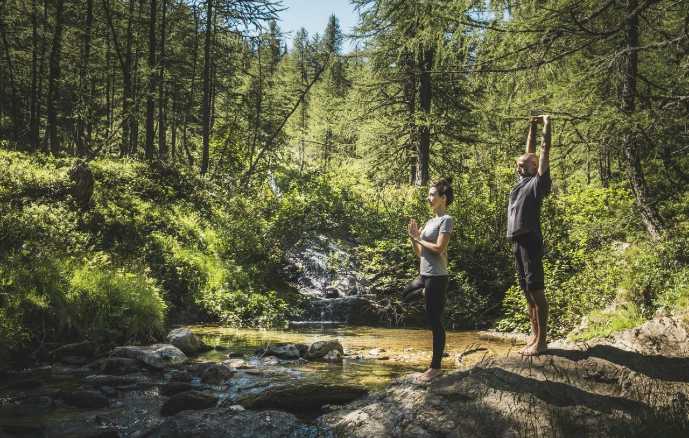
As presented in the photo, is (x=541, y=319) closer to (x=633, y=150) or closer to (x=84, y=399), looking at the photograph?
(x=84, y=399)

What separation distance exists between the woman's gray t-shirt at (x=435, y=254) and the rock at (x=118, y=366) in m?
5.06

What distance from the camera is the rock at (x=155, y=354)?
8.12m

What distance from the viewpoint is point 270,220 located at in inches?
704

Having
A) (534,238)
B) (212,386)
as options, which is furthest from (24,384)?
(534,238)

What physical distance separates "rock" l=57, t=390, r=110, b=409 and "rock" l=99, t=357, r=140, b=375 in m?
1.43

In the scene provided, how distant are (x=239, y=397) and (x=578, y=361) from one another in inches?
161

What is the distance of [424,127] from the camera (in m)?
19.5

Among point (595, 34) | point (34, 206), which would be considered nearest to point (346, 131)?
point (34, 206)

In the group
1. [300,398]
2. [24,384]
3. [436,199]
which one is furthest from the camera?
[24,384]

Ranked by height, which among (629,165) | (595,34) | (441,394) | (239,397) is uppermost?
(595,34)

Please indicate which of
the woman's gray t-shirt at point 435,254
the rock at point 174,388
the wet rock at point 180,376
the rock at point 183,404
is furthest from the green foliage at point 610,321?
the wet rock at point 180,376

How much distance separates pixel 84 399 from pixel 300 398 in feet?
8.46

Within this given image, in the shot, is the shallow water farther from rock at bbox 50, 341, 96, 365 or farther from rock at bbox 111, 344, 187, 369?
rock at bbox 50, 341, 96, 365

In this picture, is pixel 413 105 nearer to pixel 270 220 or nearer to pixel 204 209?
pixel 270 220
